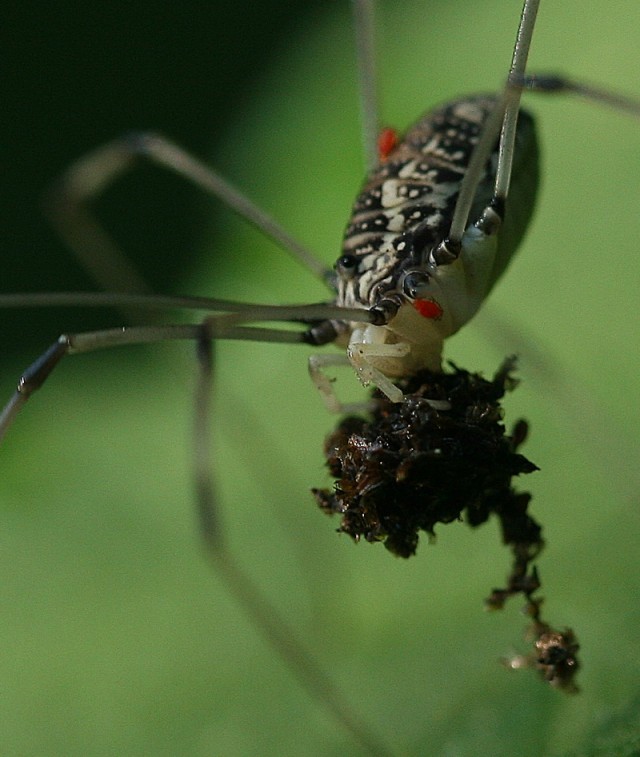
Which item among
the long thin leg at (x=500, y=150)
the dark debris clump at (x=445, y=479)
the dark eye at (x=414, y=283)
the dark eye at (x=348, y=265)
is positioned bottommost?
the dark debris clump at (x=445, y=479)

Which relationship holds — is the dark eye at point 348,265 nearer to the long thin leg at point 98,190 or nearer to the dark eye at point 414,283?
the dark eye at point 414,283

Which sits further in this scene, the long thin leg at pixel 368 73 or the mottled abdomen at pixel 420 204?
the long thin leg at pixel 368 73

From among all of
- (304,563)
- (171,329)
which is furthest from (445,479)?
(304,563)

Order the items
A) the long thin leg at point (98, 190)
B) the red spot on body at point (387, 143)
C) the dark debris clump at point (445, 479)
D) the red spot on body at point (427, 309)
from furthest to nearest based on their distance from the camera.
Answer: the long thin leg at point (98, 190), the red spot on body at point (387, 143), the red spot on body at point (427, 309), the dark debris clump at point (445, 479)

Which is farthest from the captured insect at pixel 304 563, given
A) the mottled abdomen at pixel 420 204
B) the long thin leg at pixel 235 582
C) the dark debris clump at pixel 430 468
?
the mottled abdomen at pixel 420 204

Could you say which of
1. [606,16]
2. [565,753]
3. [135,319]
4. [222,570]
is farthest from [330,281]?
Result: [606,16]

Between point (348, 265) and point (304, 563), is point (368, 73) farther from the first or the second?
point (304, 563)
